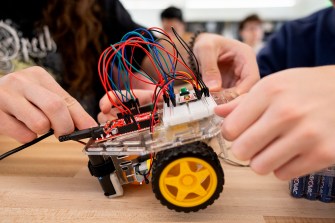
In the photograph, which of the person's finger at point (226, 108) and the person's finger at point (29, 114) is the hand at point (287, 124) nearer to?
the person's finger at point (226, 108)

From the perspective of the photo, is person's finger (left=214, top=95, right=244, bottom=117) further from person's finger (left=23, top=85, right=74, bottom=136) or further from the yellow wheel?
person's finger (left=23, top=85, right=74, bottom=136)

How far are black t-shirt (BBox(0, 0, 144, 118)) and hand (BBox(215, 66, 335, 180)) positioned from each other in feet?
2.46

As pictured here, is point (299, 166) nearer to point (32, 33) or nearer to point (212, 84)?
point (212, 84)

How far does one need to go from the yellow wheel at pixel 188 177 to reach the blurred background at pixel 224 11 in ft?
13.4

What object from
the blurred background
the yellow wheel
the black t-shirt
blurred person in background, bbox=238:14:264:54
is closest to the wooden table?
the yellow wheel

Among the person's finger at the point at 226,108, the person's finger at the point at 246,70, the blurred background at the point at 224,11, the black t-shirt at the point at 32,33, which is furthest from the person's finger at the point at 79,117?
the blurred background at the point at 224,11

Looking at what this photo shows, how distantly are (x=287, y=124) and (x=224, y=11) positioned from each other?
4392 millimetres

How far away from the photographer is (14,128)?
1.60ft

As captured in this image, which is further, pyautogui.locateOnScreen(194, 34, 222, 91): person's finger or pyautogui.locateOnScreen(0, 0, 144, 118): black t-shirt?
pyautogui.locateOnScreen(0, 0, 144, 118): black t-shirt

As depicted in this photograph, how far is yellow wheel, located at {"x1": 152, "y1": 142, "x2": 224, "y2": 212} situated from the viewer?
1.21 ft

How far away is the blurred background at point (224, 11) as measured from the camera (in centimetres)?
426

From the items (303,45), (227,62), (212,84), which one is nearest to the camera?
(212,84)

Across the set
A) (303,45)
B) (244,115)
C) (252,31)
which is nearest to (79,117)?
(244,115)

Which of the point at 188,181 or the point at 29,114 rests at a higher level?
the point at 29,114
